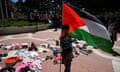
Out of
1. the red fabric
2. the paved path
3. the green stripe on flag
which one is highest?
the red fabric

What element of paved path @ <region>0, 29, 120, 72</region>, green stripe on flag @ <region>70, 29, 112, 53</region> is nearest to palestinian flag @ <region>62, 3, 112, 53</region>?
green stripe on flag @ <region>70, 29, 112, 53</region>

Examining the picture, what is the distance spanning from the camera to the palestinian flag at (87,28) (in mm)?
6301

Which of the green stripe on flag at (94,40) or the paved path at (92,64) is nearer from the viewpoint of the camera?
the green stripe on flag at (94,40)

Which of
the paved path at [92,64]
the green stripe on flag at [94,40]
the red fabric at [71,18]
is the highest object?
the red fabric at [71,18]

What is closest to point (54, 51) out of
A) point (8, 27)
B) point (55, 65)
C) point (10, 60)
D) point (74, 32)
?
point (55, 65)

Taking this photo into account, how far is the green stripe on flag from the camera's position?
629cm

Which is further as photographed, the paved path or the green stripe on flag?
the paved path

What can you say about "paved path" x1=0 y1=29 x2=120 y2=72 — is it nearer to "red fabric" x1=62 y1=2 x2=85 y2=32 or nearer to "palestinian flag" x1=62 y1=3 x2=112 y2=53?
"palestinian flag" x1=62 y1=3 x2=112 y2=53

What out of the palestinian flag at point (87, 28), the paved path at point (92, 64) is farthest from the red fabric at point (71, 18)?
the paved path at point (92, 64)

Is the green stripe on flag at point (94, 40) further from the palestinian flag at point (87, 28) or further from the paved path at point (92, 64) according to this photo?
the paved path at point (92, 64)

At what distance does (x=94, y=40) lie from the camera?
6.39 meters

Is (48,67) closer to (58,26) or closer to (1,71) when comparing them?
(1,71)

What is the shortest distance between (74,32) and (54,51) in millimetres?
4876

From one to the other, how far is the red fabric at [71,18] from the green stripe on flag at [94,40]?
0.56 ft
